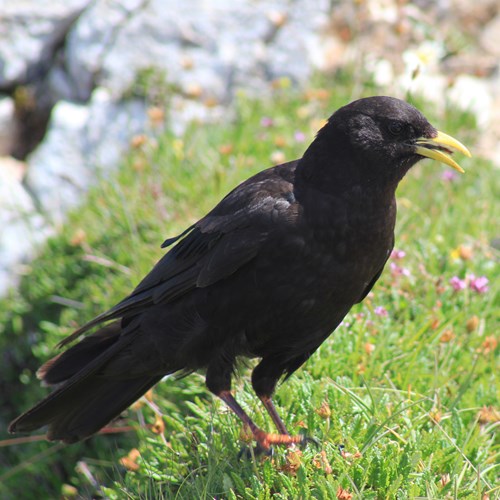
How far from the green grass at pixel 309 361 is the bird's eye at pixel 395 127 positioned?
96cm

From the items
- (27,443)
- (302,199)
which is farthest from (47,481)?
(302,199)

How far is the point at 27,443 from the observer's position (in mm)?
5008

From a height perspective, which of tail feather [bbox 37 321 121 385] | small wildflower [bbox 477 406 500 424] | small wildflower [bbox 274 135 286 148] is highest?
small wildflower [bbox 274 135 286 148]

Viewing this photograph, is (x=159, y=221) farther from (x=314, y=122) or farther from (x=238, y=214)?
(x=238, y=214)

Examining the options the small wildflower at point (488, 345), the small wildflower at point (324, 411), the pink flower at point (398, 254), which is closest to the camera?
the small wildflower at point (324, 411)

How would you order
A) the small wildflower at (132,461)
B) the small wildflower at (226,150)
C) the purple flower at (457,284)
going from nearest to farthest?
the small wildflower at (132,461) < the purple flower at (457,284) < the small wildflower at (226,150)

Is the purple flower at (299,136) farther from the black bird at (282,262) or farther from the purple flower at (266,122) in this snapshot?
the black bird at (282,262)

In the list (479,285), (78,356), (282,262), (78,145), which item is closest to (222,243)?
(282,262)

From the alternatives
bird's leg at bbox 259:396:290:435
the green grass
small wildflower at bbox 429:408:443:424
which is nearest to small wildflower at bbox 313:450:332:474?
the green grass

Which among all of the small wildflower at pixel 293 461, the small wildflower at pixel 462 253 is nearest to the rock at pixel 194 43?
the small wildflower at pixel 462 253

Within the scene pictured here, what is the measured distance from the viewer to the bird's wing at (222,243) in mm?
3230

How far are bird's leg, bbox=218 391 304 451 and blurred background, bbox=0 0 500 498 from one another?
1.50 metres

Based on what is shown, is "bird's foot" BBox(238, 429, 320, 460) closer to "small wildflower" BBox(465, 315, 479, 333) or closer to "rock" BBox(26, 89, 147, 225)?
"small wildflower" BBox(465, 315, 479, 333)

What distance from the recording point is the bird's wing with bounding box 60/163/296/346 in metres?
3.23
